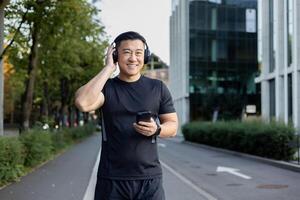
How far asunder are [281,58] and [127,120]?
3947 cm

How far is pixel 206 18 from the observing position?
217 feet

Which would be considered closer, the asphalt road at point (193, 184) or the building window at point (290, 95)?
the asphalt road at point (193, 184)

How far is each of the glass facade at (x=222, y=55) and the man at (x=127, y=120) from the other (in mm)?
61573

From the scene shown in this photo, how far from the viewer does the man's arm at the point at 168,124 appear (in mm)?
3524

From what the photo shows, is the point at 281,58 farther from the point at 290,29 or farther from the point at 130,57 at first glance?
the point at 130,57

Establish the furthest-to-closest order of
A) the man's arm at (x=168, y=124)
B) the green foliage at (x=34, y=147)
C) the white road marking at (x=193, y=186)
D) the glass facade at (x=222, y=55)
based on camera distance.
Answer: the glass facade at (x=222, y=55)
the green foliage at (x=34, y=147)
the white road marking at (x=193, y=186)
the man's arm at (x=168, y=124)

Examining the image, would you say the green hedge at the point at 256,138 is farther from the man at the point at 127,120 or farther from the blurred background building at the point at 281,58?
the man at the point at 127,120

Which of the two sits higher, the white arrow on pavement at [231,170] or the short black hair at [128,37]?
the short black hair at [128,37]

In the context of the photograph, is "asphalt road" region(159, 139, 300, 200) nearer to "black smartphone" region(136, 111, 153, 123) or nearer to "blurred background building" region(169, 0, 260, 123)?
"black smartphone" region(136, 111, 153, 123)

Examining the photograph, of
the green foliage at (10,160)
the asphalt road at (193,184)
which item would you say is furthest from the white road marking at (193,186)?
the green foliage at (10,160)

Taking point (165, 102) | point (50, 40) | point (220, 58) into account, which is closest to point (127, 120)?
point (165, 102)

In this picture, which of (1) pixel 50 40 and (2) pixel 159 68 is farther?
(2) pixel 159 68

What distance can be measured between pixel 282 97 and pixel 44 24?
26.3 m

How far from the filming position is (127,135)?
3424 millimetres
